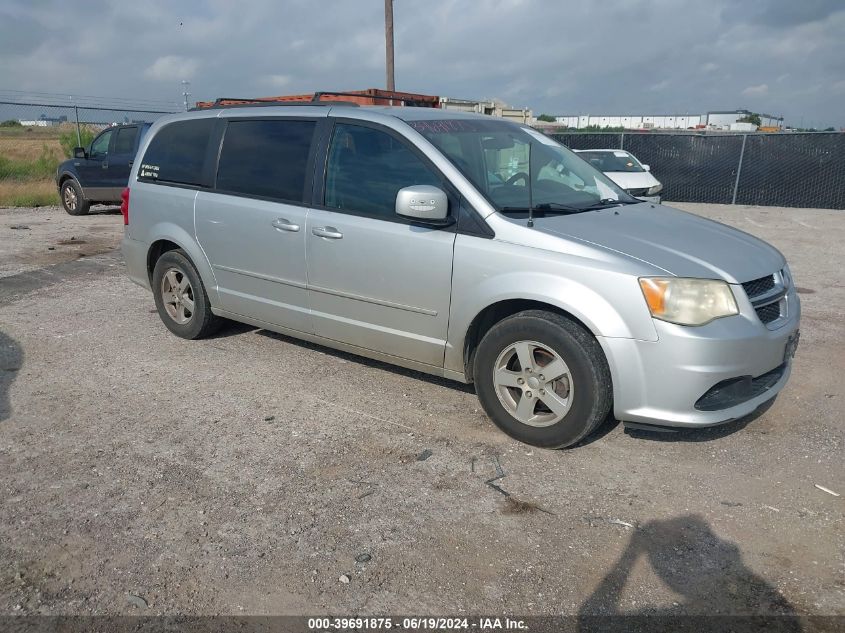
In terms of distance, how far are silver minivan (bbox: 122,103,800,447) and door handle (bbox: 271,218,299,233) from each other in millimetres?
14

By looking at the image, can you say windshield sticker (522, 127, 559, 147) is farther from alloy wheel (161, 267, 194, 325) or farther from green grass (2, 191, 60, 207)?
green grass (2, 191, 60, 207)

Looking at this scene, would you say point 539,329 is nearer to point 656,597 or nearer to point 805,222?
point 656,597

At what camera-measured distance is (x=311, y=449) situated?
12.9 feet

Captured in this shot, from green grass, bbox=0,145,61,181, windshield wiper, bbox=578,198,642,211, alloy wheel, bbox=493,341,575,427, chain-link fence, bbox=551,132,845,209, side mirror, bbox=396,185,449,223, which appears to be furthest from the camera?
green grass, bbox=0,145,61,181

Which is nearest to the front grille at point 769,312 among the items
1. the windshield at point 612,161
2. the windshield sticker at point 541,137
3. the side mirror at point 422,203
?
the side mirror at point 422,203

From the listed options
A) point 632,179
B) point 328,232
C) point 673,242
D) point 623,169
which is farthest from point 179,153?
point 623,169

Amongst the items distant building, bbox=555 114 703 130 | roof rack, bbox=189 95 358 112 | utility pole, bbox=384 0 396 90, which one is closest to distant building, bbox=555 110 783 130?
distant building, bbox=555 114 703 130

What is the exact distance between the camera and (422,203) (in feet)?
12.7

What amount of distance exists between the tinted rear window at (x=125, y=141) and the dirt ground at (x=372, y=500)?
10.5 m

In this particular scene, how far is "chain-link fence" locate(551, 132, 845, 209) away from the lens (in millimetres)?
16531

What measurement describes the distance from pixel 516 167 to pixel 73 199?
45.4ft

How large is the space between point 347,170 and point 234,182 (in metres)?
1.11

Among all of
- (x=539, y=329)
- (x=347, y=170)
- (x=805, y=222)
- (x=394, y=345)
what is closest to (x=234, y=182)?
(x=347, y=170)

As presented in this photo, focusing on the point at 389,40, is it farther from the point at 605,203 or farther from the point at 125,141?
the point at 605,203
